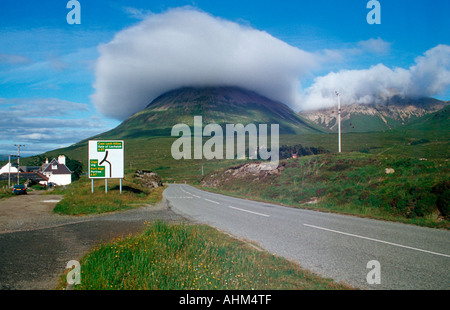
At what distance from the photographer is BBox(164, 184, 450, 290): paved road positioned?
589 cm

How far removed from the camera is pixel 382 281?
18.5ft

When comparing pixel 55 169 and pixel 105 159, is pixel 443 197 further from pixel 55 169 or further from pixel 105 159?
pixel 55 169

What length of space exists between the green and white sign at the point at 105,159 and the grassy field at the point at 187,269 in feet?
61.4

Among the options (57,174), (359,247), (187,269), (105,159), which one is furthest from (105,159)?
(57,174)

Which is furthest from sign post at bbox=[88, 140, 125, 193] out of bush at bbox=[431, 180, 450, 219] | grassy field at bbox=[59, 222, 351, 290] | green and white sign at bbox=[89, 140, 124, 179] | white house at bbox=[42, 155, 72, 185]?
white house at bbox=[42, 155, 72, 185]

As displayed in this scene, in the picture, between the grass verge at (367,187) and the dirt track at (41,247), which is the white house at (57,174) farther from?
the dirt track at (41,247)

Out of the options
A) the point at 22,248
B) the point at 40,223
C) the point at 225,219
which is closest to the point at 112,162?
the point at 40,223

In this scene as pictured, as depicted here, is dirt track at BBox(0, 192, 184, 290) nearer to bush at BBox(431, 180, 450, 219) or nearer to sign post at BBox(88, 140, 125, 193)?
sign post at BBox(88, 140, 125, 193)

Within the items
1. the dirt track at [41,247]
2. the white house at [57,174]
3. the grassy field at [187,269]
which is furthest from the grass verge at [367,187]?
the white house at [57,174]

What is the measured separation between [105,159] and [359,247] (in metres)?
22.1

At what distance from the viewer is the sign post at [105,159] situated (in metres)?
24.5

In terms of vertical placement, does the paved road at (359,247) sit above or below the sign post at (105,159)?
below
